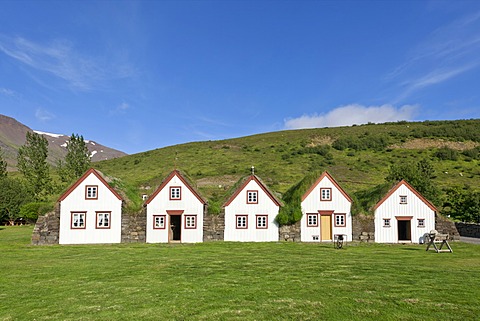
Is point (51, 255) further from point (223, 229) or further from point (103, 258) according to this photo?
point (223, 229)

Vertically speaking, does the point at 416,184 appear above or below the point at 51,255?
above

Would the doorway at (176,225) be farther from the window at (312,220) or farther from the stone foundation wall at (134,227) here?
the window at (312,220)

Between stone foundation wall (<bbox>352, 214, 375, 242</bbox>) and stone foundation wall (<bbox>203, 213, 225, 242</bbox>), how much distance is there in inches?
496

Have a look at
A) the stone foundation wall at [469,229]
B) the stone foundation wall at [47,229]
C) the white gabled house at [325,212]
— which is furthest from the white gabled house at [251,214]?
the stone foundation wall at [469,229]

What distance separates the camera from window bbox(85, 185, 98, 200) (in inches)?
1348

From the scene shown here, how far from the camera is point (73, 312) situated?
37.0 feet

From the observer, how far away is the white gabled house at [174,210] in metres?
34.5

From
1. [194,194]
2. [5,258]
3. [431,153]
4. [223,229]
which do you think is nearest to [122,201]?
[194,194]

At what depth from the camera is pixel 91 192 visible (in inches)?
1351

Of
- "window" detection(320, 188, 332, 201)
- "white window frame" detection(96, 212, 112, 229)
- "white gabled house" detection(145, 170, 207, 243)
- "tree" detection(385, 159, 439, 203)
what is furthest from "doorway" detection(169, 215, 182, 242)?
"tree" detection(385, 159, 439, 203)

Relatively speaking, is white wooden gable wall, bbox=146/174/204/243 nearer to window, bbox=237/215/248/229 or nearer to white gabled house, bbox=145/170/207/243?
white gabled house, bbox=145/170/207/243

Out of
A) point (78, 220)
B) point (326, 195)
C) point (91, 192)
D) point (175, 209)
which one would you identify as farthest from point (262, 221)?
point (78, 220)

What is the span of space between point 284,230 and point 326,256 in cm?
1156

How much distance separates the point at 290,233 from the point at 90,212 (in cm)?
1857
